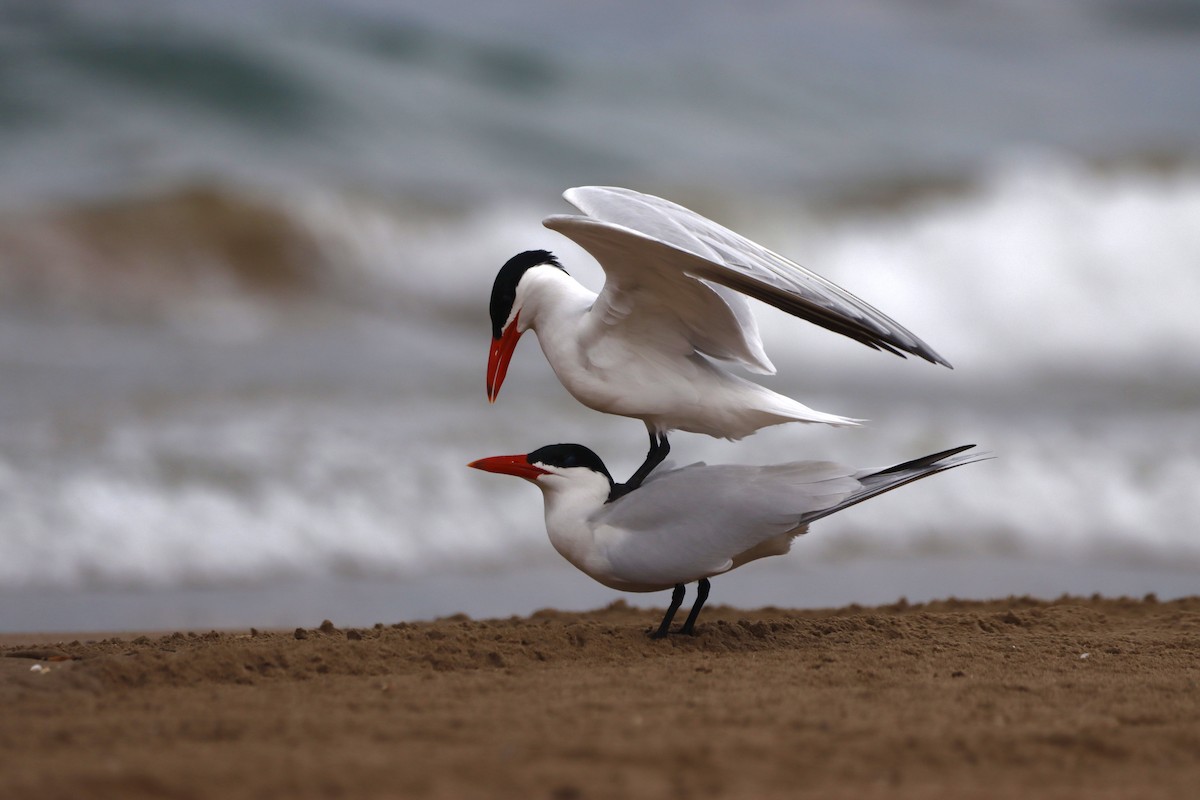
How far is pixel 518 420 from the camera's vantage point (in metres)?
8.13

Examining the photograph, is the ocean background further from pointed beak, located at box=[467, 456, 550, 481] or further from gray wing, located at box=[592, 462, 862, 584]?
gray wing, located at box=[592, 462, 862, 584]

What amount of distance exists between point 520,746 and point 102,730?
83 cm

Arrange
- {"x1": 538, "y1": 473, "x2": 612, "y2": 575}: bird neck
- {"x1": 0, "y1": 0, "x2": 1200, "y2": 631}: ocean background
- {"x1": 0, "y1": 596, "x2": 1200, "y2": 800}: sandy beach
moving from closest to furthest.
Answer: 1. {"x1": 0, "y1": 596, "x2": 1200, "y2": 800}: sandy beach
2. {"x1": 538, "y1": 473, "x2": 612, "y2": 575}: bird neck
3. {"x1": 0, "y1": 0, "x2": 1200, "y2": 631}: ocean background

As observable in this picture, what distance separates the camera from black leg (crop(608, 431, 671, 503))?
4.31 metres

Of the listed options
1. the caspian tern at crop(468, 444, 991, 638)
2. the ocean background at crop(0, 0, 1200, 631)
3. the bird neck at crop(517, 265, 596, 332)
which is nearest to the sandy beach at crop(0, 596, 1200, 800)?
the caspian tern at crop(468, 444, 991, 638)

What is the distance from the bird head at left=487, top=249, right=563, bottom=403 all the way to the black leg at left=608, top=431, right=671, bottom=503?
539mm

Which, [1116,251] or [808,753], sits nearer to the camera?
[808,753]

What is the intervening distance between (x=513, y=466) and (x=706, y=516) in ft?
2.12

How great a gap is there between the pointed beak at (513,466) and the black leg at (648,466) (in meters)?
0.23

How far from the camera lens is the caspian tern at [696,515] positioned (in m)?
4.01

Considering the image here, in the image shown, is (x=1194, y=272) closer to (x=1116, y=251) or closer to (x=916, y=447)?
(x=1116, y=251)

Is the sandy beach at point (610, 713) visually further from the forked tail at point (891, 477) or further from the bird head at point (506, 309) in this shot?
the bird head at point (506, 309)

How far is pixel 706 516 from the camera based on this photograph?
4.04 metres

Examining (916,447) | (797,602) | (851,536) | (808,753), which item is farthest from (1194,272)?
(808,753)
